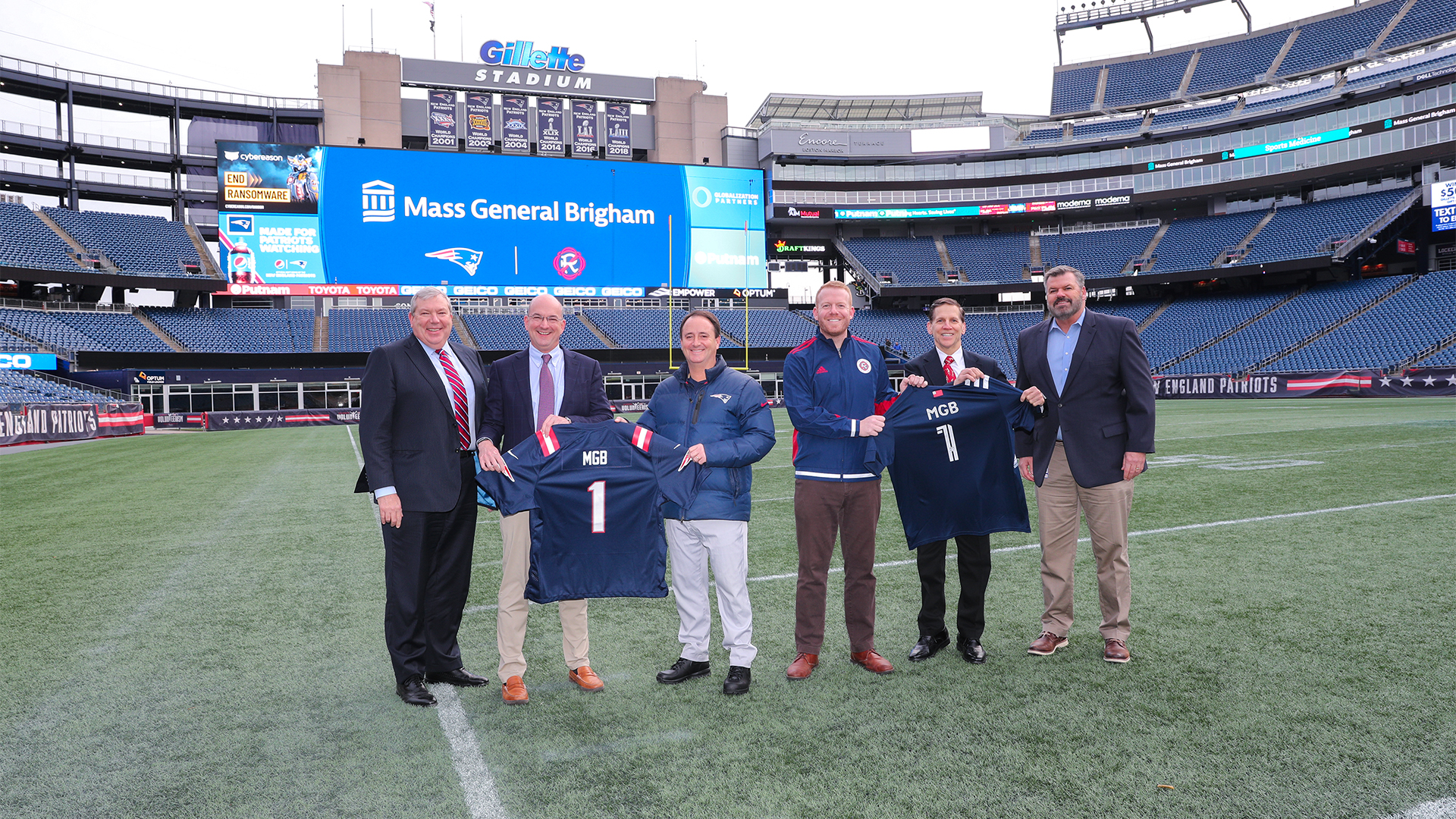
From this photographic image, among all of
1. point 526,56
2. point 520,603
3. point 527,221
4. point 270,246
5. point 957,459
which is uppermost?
point 526,56

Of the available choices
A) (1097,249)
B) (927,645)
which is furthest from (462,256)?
(1097,249)

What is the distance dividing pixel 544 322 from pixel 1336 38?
6318cm

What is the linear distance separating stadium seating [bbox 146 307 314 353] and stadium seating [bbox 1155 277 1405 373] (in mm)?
43254

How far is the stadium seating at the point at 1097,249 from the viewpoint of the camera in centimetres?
5025

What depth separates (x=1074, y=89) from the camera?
59.1 m

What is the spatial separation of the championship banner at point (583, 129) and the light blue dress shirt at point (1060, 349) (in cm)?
4349

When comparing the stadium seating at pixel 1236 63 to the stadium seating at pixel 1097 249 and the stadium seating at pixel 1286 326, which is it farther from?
the stadium seating at pixel 1286 326

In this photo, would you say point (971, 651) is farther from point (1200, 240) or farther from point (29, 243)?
point (1200, 240)

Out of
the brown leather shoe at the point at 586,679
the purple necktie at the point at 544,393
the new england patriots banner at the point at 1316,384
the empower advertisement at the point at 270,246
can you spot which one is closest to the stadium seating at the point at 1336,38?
the new england patriots banner at the point at 1316,384

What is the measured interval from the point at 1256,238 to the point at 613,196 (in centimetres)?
3573

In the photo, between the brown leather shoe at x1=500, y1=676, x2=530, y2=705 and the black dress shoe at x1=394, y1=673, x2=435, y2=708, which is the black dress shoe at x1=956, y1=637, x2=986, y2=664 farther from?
the black dress shoe at x1=394, y1=673, x2=435, y2=708

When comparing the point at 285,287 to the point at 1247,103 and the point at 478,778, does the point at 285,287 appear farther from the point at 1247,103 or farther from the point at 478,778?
the point at 1247,103

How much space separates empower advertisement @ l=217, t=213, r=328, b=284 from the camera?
1407 inches

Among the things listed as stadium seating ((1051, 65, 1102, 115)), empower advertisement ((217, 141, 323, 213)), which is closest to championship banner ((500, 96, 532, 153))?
empower advertisement ((217, 141, 323, 213))
